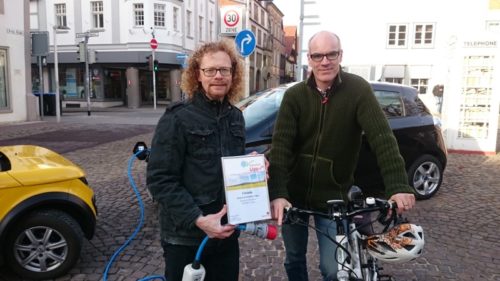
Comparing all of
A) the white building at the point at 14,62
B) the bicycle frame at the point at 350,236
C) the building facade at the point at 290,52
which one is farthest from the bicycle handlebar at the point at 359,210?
the building facade at the point at 290,52

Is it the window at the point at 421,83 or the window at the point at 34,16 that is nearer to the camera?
the window at the point at 421,83

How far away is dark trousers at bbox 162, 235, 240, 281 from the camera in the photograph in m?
2.05

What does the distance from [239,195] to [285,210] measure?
1.06 feet

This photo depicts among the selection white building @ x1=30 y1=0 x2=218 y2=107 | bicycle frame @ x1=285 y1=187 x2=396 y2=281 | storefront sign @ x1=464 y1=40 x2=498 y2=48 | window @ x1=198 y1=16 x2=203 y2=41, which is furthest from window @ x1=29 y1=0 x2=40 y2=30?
bicycle frame @ x1=285 y1=187 x2=396 y2=281

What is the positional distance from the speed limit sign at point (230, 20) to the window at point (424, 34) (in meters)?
20.4

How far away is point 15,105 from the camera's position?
53.1ft

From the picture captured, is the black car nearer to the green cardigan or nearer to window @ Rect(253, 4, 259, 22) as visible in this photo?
the green cardigan

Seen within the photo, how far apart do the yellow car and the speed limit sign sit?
26.9 ft

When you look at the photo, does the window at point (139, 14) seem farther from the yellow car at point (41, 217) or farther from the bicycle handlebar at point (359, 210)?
the bicycle handlebar at point (359, 210)

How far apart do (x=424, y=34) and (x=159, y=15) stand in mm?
18821

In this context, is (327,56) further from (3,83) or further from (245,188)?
(3,83)

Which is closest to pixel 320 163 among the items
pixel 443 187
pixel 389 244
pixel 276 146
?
pixel 276 146

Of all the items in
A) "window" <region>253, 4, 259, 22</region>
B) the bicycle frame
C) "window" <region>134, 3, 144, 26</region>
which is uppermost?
"window" <region>253, 4, 259, 22</region>

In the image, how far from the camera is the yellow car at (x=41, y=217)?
A: 3223mm
